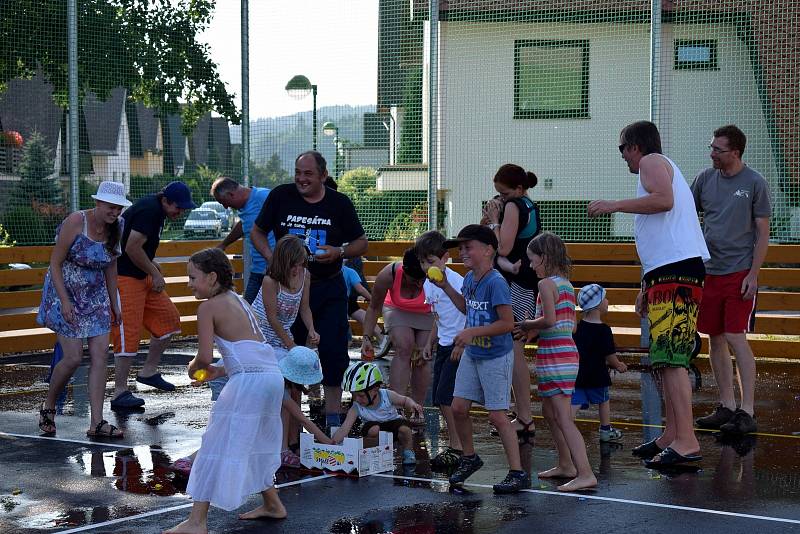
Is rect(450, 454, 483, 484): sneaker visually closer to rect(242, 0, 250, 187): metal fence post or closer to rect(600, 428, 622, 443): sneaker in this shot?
rect(600, 428, 622, 443): sneaker

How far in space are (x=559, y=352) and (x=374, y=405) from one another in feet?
4.71

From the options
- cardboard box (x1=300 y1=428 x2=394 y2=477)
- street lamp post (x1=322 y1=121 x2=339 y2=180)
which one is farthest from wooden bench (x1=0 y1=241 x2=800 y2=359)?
cardboard box (x1=300 y1=428 x2=394 y2=477)

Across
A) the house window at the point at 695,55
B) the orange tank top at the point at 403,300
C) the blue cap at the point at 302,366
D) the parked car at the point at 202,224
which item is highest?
the house window at the point at 695,55

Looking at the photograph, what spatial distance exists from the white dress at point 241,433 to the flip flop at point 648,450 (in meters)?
2.84

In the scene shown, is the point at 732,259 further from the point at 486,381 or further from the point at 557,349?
the point at 486,381

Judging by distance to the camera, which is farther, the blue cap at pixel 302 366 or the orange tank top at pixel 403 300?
the orange tank top at pixel 403 300

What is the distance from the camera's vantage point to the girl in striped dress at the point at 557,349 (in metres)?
7.00

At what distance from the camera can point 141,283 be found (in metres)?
10.2

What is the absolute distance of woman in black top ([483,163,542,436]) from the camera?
337 inches

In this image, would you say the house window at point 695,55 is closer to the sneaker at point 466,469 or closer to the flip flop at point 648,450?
the flip flop at point 648,450

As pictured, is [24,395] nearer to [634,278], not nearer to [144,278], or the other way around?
[144,278]

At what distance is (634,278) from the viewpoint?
1441 cm

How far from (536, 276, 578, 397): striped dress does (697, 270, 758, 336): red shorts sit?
2177mm

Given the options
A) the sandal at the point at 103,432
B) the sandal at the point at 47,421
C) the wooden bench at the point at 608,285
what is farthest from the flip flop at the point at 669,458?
the wooden bench at the point at 608,285
